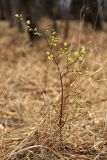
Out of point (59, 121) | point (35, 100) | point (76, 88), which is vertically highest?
point (76, 88)

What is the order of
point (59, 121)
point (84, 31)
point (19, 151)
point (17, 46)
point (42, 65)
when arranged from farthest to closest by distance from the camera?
1. point (84, 31)
2. point (17, 46)
3. point (42, 65)
4. point (59, 121)
5. point (19, 151)

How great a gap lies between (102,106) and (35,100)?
0.85m

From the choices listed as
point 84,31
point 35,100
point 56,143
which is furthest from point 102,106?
point 84,31

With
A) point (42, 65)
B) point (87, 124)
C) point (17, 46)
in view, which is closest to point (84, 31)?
point (17, 46)

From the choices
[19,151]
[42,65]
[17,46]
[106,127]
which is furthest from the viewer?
[17,46]

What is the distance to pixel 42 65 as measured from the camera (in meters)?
6.71

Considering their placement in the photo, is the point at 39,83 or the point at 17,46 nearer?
the point at 39,83

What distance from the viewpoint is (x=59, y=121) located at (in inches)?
108

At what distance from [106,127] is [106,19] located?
419 inches

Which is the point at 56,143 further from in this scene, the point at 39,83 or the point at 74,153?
the point at 39,83

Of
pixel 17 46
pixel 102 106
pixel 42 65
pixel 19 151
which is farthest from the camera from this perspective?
pixel 17 46

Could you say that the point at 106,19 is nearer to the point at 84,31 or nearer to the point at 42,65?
the point at 84,31

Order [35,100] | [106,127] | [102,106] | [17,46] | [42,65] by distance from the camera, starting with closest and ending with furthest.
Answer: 1. [106,127]
2. [102,106]
3. [35,100]
4. [42,65]
5. [17,46]

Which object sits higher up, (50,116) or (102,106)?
(50,116)
